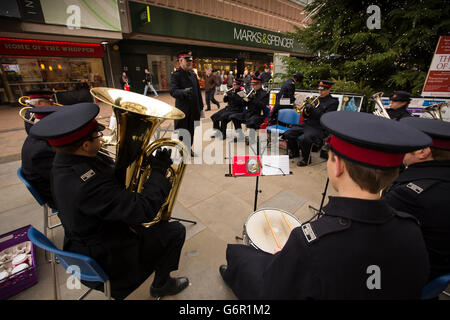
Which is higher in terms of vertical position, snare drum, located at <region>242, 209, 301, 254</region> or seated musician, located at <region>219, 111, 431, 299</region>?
seated musician, located at <region>219, 111, 431, 299</region>

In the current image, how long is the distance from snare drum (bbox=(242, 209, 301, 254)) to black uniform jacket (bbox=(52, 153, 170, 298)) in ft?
2.57

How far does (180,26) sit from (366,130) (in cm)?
1502

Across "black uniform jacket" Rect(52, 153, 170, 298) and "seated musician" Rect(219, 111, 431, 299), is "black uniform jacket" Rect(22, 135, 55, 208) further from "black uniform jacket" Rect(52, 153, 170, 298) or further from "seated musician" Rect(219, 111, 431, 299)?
"seated musician" Rect(219, 111, 431, 299)

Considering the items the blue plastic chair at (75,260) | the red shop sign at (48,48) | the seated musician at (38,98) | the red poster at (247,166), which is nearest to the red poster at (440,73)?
the red poster at (247,166)

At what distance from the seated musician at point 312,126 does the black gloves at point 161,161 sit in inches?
134

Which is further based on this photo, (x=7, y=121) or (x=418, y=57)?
(x=7, y=121)

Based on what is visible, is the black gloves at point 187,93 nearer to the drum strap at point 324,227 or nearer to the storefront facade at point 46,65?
the drum strap at point 324,227

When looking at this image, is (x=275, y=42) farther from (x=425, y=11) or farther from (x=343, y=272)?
(x=343, y=272)

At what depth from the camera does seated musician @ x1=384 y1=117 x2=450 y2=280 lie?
1.17 meters

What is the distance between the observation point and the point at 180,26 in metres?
12.7

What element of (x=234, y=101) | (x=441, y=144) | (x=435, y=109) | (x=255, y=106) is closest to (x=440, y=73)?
(x=435, y=109)

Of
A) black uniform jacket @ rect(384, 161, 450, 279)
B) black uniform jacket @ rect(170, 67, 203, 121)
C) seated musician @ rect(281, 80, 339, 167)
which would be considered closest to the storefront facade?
black uniform jacket @ rect(170, 67, 203, 121)

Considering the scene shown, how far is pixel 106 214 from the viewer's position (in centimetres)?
123

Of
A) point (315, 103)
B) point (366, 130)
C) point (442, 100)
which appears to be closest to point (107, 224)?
point (366, 130)
